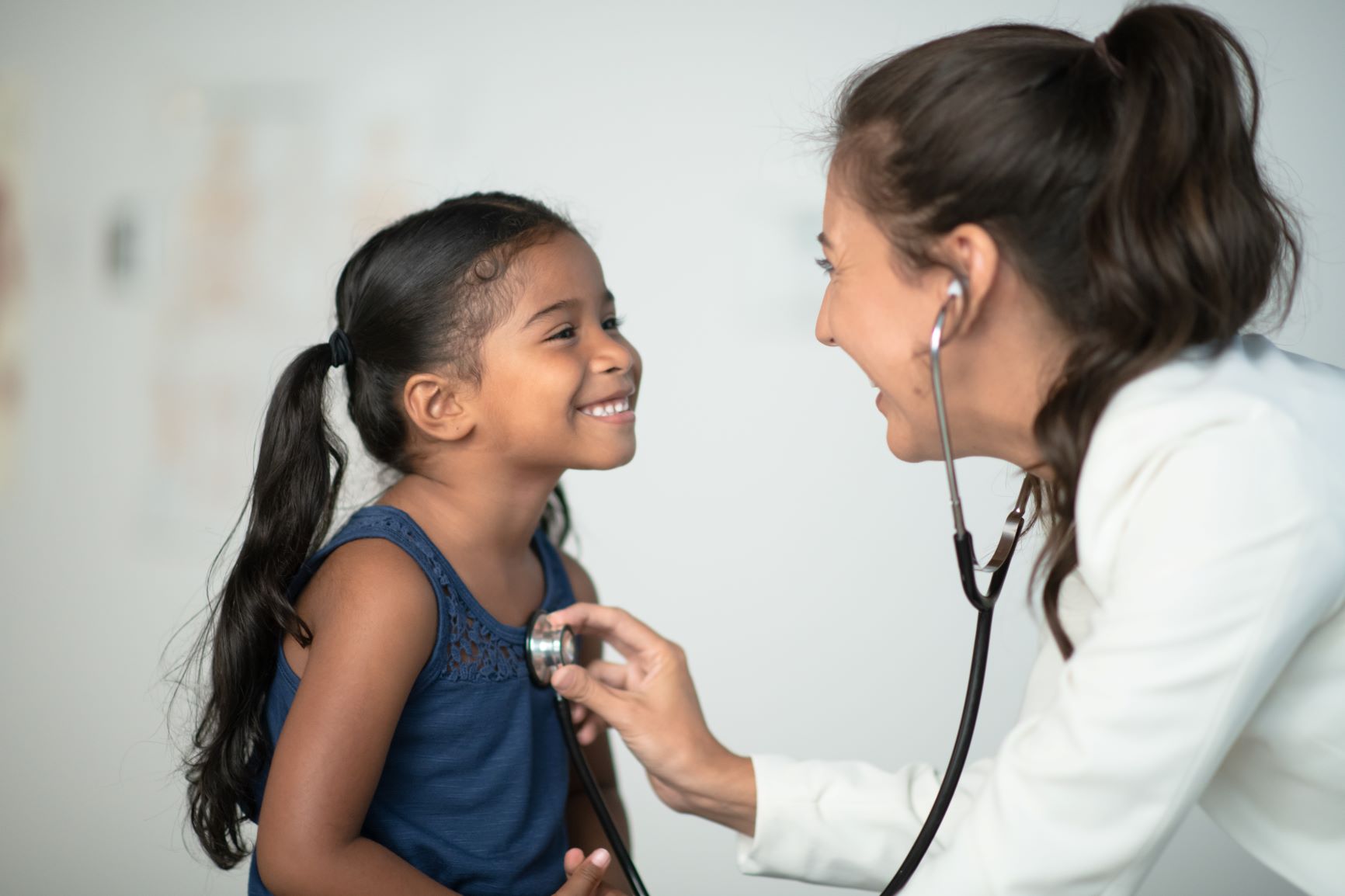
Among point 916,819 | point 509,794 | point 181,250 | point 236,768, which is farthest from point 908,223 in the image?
point 181,250

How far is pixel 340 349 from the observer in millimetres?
1557

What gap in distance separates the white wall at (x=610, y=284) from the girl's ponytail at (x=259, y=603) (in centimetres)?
106

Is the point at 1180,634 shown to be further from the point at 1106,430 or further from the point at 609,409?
the point at 609,409

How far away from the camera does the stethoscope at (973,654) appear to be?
3.84 feet

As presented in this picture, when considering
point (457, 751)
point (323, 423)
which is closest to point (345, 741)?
point (457, 751)

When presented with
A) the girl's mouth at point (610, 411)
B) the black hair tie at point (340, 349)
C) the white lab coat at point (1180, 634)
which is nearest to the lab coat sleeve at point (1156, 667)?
the white lab coat at point (1180, 634)

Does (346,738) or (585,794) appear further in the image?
(585,794)

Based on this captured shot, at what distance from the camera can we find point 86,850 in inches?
103

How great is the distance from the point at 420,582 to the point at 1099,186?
31.9 inches

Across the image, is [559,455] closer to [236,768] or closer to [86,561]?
[236,768]

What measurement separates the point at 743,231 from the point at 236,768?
1523 millimetres

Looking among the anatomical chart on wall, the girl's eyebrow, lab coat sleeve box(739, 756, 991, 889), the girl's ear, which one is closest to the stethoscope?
lab coat sleeve box(739, 756, 991, 889)

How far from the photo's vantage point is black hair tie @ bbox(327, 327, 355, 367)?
155cm

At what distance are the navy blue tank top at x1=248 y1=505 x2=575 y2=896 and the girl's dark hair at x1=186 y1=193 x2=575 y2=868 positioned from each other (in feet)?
0.13
